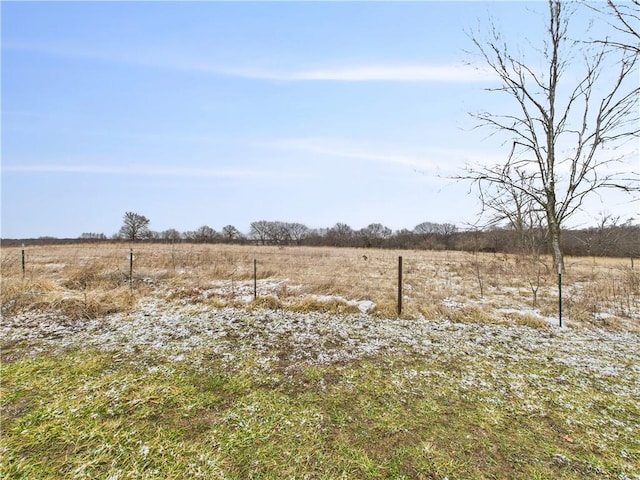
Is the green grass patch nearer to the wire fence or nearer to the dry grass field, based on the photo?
the dry grass field

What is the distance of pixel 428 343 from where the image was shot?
4.71m

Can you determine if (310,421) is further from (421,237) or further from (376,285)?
(421,237)

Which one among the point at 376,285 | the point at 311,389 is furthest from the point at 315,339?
the point at 376,285

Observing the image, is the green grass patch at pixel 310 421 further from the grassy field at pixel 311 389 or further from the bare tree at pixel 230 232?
the bare tree at pixel 230 232

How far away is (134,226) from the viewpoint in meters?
45.3

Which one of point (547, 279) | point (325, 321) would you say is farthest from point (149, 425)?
point (547, 279)

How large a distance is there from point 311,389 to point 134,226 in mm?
51708

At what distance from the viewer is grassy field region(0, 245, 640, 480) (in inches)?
84.1

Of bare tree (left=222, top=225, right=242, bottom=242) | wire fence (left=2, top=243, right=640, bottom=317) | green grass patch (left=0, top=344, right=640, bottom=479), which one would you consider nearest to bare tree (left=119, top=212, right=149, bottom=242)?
bare tree (left=222, top=225, right=242, bottom=242)

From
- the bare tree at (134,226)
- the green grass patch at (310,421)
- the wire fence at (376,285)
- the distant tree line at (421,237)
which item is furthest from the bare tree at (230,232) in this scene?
the green grass patch at (310,421)

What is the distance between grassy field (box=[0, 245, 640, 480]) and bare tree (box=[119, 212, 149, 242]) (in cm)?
4397

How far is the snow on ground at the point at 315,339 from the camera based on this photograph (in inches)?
161

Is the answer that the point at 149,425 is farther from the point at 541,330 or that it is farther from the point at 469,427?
the point at 541,330

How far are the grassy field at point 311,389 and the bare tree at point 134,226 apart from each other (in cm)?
4397
